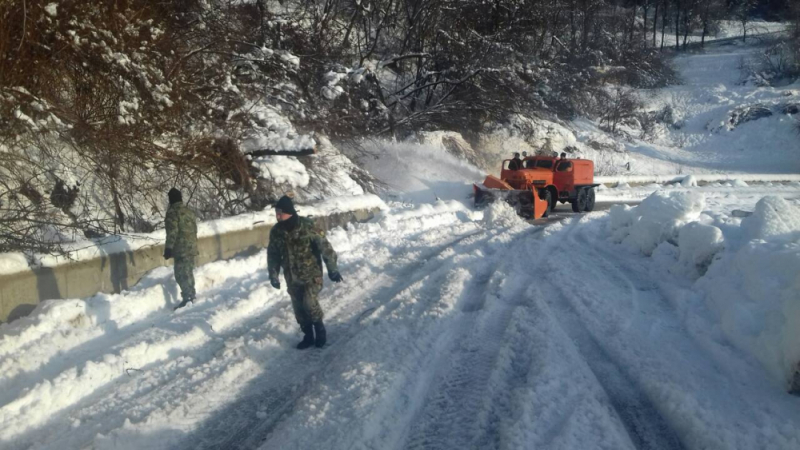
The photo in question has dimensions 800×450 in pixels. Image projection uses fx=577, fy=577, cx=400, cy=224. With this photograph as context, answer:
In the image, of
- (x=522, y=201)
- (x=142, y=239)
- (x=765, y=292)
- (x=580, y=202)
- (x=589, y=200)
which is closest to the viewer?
(x=765, y=292)

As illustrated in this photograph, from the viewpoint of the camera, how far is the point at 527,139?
31703 mm

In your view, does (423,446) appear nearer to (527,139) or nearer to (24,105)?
(24,105)

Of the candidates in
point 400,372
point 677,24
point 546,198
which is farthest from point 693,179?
point 677,24

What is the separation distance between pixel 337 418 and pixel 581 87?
132 feet

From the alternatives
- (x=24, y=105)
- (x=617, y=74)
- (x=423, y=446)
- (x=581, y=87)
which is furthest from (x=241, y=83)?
(x=617, y=74)

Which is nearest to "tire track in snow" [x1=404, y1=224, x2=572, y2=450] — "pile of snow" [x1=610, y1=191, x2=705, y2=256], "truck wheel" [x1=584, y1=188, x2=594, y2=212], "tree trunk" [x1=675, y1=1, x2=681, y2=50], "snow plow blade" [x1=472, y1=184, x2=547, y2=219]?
"pile of snow" [x1=610, y1=191, x2=705, y2=256]

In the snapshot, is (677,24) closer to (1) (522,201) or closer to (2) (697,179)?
(2) (697,179)

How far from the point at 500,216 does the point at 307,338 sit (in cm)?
1102

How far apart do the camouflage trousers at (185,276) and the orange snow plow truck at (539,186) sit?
1152cm

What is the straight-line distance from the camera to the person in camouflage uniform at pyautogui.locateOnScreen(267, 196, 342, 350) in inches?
248

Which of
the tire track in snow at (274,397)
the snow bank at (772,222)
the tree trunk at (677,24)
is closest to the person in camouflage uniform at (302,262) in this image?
the tire track in snow at (274,397)

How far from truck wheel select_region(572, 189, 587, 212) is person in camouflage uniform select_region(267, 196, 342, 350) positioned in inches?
595

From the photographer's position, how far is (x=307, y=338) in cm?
632

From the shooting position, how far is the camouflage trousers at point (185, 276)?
8.00 meters
